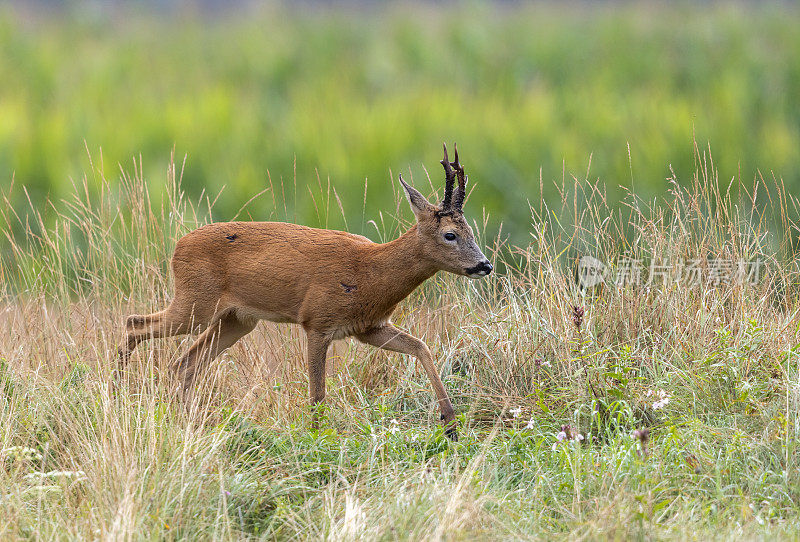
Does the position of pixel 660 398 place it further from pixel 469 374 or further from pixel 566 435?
pixel 469 374

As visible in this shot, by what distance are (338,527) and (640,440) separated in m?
1.24

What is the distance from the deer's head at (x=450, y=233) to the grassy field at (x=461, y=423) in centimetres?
63

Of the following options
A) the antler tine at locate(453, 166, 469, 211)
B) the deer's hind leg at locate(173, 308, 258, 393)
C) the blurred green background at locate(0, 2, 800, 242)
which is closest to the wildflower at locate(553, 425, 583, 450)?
the antler tine at locate(453, 166, 469, 211)

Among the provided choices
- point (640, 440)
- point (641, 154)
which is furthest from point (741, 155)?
point (640, 440)

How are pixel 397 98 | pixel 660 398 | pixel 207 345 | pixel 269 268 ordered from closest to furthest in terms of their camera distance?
pixel 660 398 < pixel 269 268 < pixel 207 345 < pixel 397 98

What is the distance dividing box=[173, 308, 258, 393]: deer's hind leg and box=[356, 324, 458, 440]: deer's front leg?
0.75m

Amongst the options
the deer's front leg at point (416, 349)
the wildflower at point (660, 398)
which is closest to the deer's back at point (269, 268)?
the deer's front leg at point (416, 349)

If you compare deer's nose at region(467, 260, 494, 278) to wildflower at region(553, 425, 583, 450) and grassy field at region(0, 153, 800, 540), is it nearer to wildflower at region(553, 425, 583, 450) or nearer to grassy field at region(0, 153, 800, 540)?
grassy field at region(0, 153, 800, 540)

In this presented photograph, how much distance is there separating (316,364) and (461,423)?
0.82 m

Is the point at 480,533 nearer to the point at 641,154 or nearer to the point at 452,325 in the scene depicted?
the point at 452,325

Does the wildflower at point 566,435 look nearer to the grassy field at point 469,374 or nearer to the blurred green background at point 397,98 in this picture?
the grassy field at point 469,374

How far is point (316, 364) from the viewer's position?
5.88 meters

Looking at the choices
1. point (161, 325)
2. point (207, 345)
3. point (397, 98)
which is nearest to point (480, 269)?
point (207, 345)

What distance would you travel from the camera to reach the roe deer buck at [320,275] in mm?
5691
